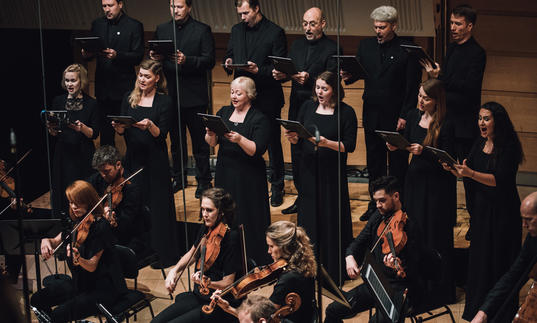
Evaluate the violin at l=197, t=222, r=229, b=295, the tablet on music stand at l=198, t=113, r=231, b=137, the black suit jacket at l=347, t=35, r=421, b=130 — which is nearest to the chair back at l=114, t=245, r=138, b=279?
the violin at l=197, t=222, r=229, b=295

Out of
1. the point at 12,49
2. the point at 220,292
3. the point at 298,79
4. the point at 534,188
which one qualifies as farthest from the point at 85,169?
the point at 534,188

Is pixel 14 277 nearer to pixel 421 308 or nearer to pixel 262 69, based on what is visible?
pixel 262 69

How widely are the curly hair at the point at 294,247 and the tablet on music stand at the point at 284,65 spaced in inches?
57.2

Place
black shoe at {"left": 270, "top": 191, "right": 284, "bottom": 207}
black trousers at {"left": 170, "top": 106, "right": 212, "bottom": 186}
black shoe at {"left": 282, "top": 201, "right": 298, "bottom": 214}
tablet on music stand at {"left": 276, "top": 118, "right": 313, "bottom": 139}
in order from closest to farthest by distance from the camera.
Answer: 1. tablet on music stand at {"left": 276, "top": 118, "right": 313, "bottom": 139}
2. black trousers at {"left": 170, "top": 106, "right": 212, "bottom": 186}
3. black shoe at {"left": 282, "top": 201, "right": 298, "bottom": 214}
4. black shoe at {"left": 270, "top": 191, "right": 284, "bottom": 207}

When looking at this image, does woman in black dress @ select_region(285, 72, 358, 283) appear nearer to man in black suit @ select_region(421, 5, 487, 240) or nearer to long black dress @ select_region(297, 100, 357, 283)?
long black dress @ select_region(297, 100, 357, 283)

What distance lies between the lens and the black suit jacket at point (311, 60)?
15.0ft

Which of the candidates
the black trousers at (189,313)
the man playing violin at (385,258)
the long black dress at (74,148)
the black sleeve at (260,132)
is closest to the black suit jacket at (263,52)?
the black sleeve at (260,132)

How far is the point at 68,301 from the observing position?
11.9 ft

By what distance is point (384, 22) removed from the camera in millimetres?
4367

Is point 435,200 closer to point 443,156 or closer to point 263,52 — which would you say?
point 443,156

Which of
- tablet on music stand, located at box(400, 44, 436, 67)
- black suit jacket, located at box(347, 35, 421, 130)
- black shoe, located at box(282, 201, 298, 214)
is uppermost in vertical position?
tablet on music stand, located at box(400, 44, 436, 67)

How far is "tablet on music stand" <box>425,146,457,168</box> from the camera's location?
3.59m

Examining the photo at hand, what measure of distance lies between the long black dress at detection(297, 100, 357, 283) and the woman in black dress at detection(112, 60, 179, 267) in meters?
0.92

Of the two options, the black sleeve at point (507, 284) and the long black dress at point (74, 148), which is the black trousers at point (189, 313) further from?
the long black dress at point (74, 148)
